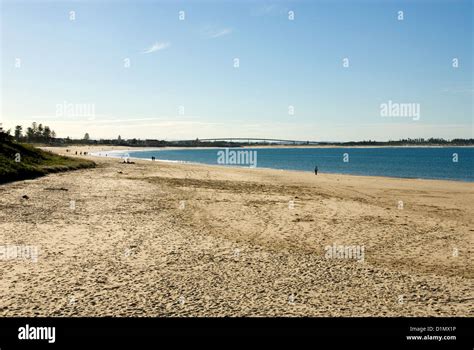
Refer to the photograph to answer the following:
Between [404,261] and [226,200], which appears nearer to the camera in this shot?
[404,261]

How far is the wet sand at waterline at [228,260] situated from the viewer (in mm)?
9922

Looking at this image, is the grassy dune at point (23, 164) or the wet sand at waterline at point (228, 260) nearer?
the wet sand at waterline at point (228, 260)

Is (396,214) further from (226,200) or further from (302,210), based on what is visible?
(226,200)

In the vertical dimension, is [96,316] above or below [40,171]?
below

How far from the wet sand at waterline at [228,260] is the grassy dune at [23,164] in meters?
8.11

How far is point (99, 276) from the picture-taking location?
1177 cm

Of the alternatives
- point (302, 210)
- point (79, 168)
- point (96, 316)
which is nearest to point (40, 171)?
point (79, 168)

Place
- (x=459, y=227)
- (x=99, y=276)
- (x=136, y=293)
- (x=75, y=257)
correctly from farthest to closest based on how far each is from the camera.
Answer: (x=459, y=227)
(x=75, y=257)
(x=99, y=276)
(x=136, y=293)

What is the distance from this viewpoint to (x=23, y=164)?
38.3m

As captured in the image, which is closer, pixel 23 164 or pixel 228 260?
pixel 228 260

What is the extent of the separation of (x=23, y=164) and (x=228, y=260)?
32196 mm
